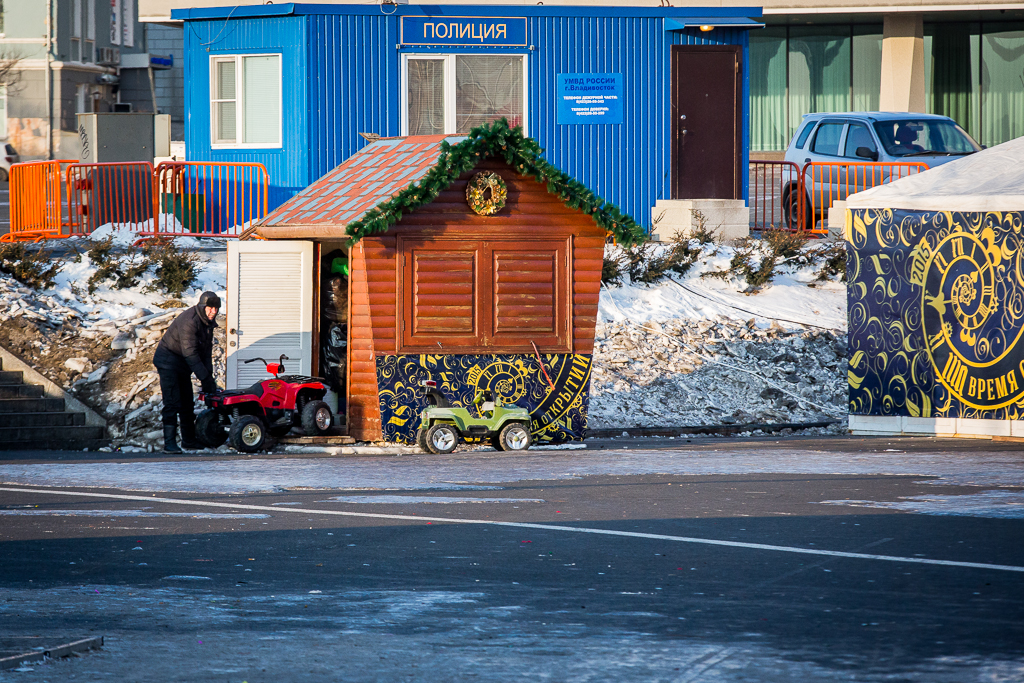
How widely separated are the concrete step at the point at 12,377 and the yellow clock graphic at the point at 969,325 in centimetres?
1015

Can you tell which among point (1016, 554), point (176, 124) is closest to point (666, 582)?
point (1016, 554)

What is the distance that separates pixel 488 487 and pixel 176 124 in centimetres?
4364

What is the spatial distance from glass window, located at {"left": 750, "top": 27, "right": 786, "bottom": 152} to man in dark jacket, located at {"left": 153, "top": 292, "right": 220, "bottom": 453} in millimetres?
25575

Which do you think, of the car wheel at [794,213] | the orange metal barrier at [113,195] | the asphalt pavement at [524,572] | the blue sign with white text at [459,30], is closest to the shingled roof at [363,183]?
the asphalt pavement at [524,572]

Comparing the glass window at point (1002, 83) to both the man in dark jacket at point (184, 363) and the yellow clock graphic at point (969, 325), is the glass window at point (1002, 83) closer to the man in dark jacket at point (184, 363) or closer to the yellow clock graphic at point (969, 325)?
the yellow clock graphic at point (969, 325)

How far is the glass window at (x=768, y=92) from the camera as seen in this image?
3725 cm

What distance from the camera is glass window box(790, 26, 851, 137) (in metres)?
36.9

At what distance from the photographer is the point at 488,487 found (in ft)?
36.4

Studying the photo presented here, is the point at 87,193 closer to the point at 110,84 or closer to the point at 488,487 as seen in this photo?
the point at 488,487

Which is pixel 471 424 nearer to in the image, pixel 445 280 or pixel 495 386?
pixel 495 386

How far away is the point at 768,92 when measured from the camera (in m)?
37.7

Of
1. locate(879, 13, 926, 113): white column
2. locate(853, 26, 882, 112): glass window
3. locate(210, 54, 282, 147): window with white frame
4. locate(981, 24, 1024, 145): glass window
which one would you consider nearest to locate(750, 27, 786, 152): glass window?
locate(853, 26, 882, 112): glass window

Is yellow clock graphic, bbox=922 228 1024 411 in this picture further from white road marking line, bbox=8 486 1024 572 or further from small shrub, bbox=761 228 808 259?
white road marking line, bbox=8 486 1024 572

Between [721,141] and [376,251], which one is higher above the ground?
[721,141]
